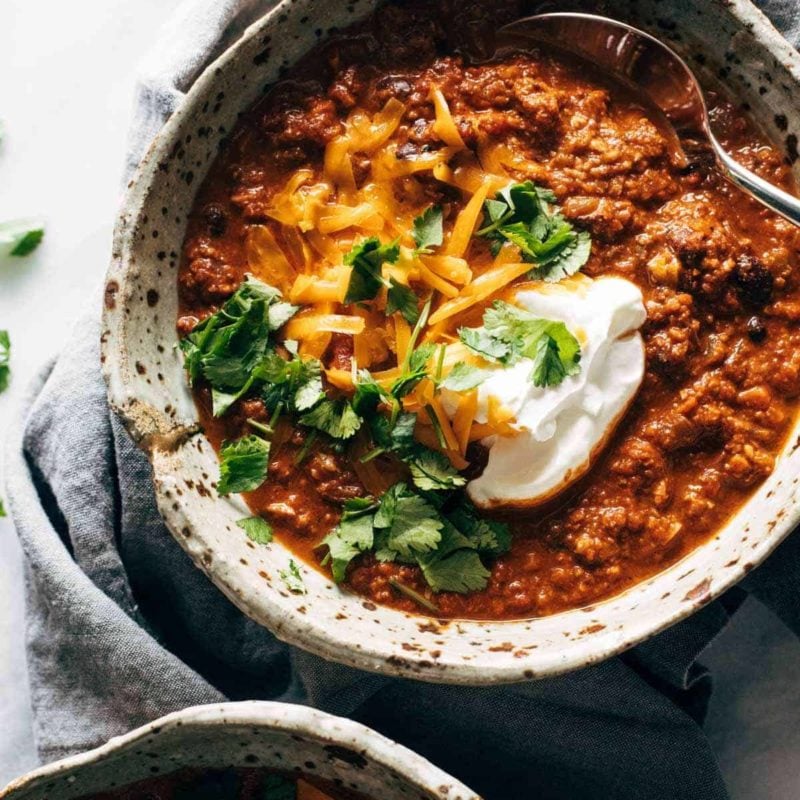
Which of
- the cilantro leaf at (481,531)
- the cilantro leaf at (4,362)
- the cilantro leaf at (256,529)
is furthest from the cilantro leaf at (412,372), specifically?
the cilantro leaf at (4,362)

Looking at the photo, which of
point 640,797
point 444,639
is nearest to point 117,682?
point 444,639

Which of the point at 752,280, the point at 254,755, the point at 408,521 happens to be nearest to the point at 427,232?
the point at 408,521

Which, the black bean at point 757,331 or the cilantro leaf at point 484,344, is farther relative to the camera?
the black bean at point 757,331

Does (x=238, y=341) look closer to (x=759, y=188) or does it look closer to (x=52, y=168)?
(x=52, y=168)

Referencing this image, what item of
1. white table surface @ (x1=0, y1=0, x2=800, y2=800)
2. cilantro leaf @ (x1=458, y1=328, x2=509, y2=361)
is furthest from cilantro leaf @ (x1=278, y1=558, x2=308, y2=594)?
white table surface @ (x1=0, y1=0, x2=800, y2=800)

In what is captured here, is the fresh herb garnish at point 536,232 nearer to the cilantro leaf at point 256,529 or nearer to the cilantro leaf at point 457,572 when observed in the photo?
the cilantro leaf at point 457,572

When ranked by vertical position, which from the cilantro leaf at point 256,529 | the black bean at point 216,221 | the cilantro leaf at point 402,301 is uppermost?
the cilantro leaf at point 402,301

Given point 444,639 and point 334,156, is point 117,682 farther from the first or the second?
point 334,156
